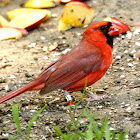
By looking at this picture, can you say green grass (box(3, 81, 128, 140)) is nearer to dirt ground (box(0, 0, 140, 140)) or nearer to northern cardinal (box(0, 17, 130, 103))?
dirt ground (box(0, 0, 140, 140))

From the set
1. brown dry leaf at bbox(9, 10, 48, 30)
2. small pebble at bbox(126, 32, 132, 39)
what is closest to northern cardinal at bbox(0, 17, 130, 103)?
small pebble at bbox(126, 32, 132, 39)

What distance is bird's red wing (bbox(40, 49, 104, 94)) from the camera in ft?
13.5

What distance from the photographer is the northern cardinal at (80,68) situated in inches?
162

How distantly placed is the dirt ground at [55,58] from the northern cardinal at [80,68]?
0.22 m

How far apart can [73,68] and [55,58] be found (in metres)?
1.33

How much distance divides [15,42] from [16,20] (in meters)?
0.47

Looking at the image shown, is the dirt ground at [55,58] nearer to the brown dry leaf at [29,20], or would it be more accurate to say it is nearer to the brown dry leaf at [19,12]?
the brown dry leaf at [29,20]

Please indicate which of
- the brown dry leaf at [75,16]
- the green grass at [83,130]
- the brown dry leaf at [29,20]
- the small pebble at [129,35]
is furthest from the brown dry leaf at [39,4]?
the green grass at [83,130]

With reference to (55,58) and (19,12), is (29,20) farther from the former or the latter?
(55,58)

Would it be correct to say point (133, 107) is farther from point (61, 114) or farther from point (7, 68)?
point (7, 68)

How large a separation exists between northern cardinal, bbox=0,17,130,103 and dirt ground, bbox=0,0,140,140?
0.22m

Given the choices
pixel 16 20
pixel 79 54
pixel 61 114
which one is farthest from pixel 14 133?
pixel 16 20

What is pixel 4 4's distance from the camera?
7.17 m

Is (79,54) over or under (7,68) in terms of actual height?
over
